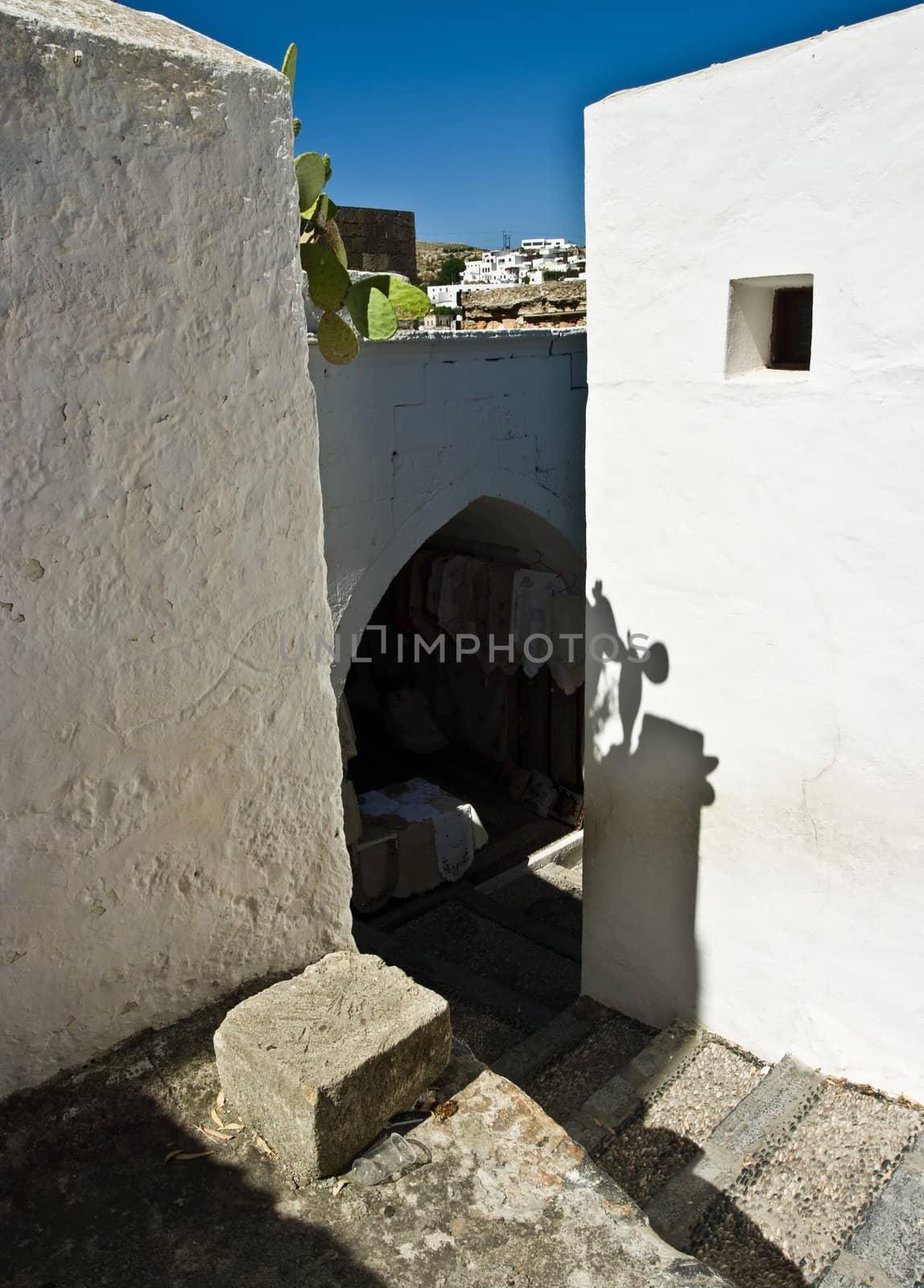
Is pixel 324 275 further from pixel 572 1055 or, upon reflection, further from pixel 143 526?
pixel 572 1055

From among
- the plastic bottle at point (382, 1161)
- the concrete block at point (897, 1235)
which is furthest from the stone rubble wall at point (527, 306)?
the plastic bottle at point (382, 1161)

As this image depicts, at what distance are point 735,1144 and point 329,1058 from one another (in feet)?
9.06

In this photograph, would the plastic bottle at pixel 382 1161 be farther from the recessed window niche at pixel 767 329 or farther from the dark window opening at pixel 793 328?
the dark window opening at pixel 793 328

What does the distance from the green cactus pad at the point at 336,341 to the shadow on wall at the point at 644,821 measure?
1.61 meters

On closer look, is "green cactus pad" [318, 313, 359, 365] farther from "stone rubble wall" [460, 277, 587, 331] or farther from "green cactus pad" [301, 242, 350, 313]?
"stone rubble wall" [460, 277, 587, 331]

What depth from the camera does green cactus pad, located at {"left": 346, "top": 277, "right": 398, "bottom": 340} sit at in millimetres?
4258

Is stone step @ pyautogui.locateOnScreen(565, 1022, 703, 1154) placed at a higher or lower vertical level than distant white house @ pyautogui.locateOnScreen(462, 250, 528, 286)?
→ lower

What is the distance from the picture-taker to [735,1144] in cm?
397

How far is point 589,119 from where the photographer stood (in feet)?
14.3

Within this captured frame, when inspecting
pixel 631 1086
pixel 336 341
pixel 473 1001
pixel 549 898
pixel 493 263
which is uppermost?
pixel 493 263

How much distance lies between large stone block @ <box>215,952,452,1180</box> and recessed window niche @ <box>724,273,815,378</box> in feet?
9.81

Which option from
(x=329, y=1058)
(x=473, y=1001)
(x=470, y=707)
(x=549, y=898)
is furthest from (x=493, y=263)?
(x=329, y=1058)

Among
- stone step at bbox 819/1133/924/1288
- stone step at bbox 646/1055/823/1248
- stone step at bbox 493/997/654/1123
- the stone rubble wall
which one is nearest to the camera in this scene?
stone step at bbox 819/1133/924/1288

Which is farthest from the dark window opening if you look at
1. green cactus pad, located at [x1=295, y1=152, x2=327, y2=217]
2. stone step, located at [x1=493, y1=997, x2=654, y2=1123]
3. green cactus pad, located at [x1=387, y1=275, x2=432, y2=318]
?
stone step, located at [x1=493, y1=997, x2=654, y2=1123]
